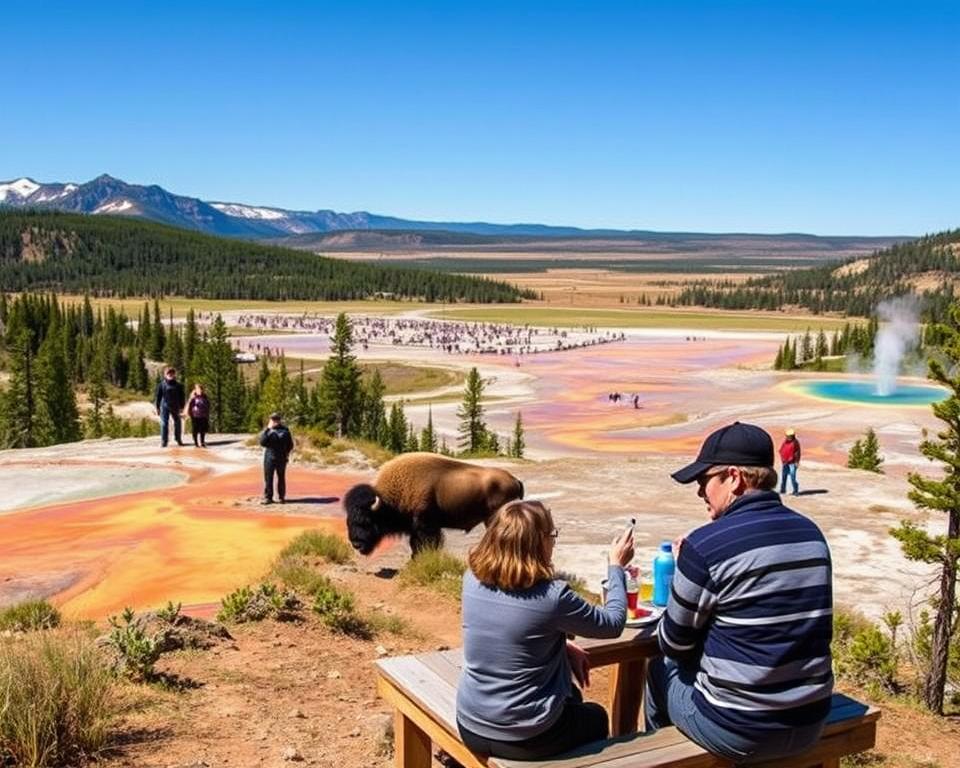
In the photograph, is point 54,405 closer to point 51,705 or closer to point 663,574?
point 51,705

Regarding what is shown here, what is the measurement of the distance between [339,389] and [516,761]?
5576cm

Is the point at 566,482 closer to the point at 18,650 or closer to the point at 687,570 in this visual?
the point at 18,650

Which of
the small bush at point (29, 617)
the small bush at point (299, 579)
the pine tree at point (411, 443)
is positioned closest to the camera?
the small bush at point (29, 617)

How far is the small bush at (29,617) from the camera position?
9383 millimetres

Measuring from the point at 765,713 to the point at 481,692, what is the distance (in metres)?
1.18

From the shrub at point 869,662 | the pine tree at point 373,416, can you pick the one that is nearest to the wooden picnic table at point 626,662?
the shrub at point 869,662

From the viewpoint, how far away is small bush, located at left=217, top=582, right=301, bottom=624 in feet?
29.9

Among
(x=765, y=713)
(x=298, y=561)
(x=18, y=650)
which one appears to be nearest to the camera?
(x=765, y=713)

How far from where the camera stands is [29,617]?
962 cm

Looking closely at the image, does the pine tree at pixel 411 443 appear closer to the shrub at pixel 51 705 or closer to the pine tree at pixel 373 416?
the pine tree at pixel 373 416

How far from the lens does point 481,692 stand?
410 cm

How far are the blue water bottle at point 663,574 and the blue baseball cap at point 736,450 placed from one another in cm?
123

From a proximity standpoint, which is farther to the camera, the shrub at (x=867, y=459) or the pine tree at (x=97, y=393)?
the pine tree at (x=97, y=393)

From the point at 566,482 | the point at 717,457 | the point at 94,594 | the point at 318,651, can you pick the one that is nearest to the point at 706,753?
the point at 717,457
